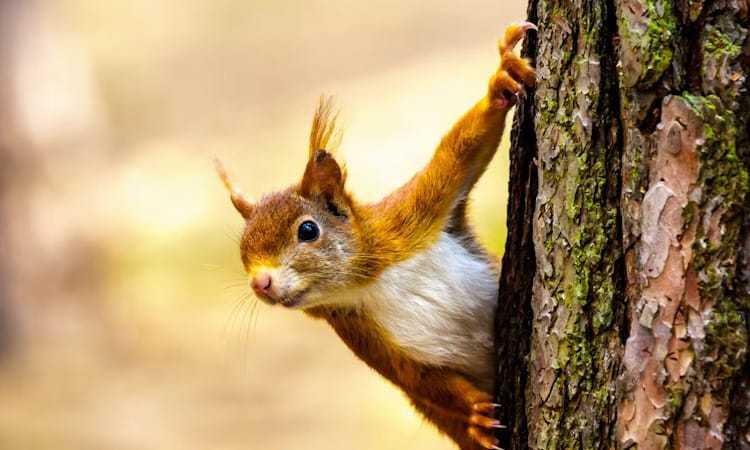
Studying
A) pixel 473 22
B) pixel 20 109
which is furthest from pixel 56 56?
pixel 473 22

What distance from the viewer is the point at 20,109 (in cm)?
771

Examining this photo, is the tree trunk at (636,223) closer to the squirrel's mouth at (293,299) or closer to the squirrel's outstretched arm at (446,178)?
the squirrel's outstretched arm at (446,178)

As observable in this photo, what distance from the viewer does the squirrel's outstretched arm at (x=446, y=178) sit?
2.75 metres

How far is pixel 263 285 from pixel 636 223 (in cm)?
108

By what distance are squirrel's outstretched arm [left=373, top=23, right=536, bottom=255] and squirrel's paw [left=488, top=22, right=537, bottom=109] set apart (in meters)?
0.01

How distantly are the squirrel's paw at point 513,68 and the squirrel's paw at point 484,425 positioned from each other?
0.74 metres

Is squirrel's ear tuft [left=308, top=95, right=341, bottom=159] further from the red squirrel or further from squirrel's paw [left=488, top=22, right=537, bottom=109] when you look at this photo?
squirrel's paw [left=488, top=22, right=537, bottom=109]

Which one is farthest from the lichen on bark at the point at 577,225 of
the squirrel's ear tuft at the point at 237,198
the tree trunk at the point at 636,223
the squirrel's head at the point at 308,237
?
the squirrel's ear tuft at the point at 237,198

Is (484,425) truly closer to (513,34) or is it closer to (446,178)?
(446,178)

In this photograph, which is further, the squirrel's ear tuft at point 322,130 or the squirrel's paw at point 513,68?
the squirrel's ear tuft at point 322,130

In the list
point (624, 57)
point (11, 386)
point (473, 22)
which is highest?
point (473, 22)

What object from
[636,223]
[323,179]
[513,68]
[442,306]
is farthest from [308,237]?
[636,223]

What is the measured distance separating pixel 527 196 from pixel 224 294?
5.84 m

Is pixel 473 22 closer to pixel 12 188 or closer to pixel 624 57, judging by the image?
pixel 12 188
